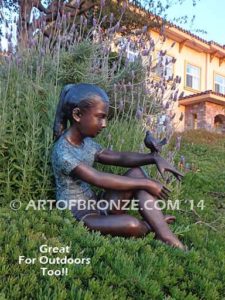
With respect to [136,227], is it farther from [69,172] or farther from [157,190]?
[69,172]

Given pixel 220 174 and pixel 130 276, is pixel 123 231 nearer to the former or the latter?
pixel 130 276

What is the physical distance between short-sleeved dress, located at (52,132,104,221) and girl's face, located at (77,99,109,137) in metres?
0.14

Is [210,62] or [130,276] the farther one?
[210,62]

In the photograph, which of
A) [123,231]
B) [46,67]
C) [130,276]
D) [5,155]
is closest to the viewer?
[130,276]

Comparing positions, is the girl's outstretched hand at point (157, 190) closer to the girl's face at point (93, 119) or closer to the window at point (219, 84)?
the girl's face at point (93, 119)

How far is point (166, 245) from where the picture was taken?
1999 millimetres

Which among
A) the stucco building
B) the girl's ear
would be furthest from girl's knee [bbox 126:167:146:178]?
the stucco building

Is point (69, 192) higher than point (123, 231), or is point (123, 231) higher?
point (69, 192)

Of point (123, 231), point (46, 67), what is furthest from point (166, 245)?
point (46, 67)

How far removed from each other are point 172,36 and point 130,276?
55.0ft

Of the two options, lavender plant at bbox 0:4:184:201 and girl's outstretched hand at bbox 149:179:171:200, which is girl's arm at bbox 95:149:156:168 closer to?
girl's outstretched hand at bbox 149:179:171:200

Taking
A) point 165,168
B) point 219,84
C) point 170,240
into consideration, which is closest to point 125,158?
point 165,168

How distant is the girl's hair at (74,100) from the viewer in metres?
A: 2.36

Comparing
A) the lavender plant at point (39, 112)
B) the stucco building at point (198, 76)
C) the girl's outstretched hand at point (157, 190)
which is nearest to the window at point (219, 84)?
the stucco building at point (198, 76)
